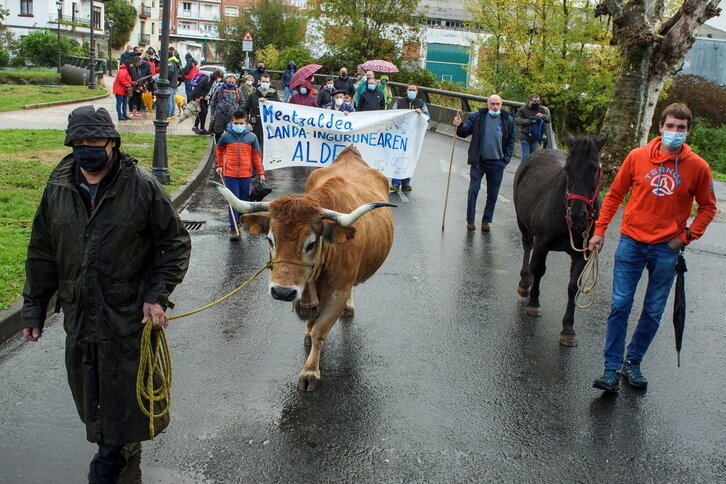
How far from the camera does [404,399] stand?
18.5ft

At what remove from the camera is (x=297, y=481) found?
445 cm

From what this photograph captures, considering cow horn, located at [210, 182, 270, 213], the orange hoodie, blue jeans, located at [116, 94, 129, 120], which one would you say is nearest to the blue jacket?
the orange hoodie

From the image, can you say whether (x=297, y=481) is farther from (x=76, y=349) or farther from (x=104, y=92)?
(x=104, y=92)

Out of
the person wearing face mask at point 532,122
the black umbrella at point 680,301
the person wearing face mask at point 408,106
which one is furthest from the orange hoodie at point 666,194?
the person wearing face mask at point 532,122

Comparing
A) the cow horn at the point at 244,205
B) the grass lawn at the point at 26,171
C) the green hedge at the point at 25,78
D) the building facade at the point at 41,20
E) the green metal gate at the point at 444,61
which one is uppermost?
the building facade at the point at 41,20

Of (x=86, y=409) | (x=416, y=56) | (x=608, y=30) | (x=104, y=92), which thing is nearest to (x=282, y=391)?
(x=86, y=409)

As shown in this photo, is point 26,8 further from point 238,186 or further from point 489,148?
point 489,148

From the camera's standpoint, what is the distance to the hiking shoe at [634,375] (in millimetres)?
5961

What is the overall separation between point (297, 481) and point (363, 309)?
326 centimetres

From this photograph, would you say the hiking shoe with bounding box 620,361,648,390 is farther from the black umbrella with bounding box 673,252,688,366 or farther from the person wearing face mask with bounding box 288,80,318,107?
the person wearing face mask with bounding box 288,80,318,107

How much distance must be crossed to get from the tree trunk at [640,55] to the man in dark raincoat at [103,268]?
13374 mm

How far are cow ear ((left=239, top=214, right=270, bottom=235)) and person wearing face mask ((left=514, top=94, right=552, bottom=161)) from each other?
10.7 metres

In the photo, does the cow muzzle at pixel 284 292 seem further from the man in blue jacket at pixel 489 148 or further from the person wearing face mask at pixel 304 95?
the person wearing face mask at pixel 304 95

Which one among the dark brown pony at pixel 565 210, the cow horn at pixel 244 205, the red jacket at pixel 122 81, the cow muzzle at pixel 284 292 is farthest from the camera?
the red jacket at pixel 122 81
